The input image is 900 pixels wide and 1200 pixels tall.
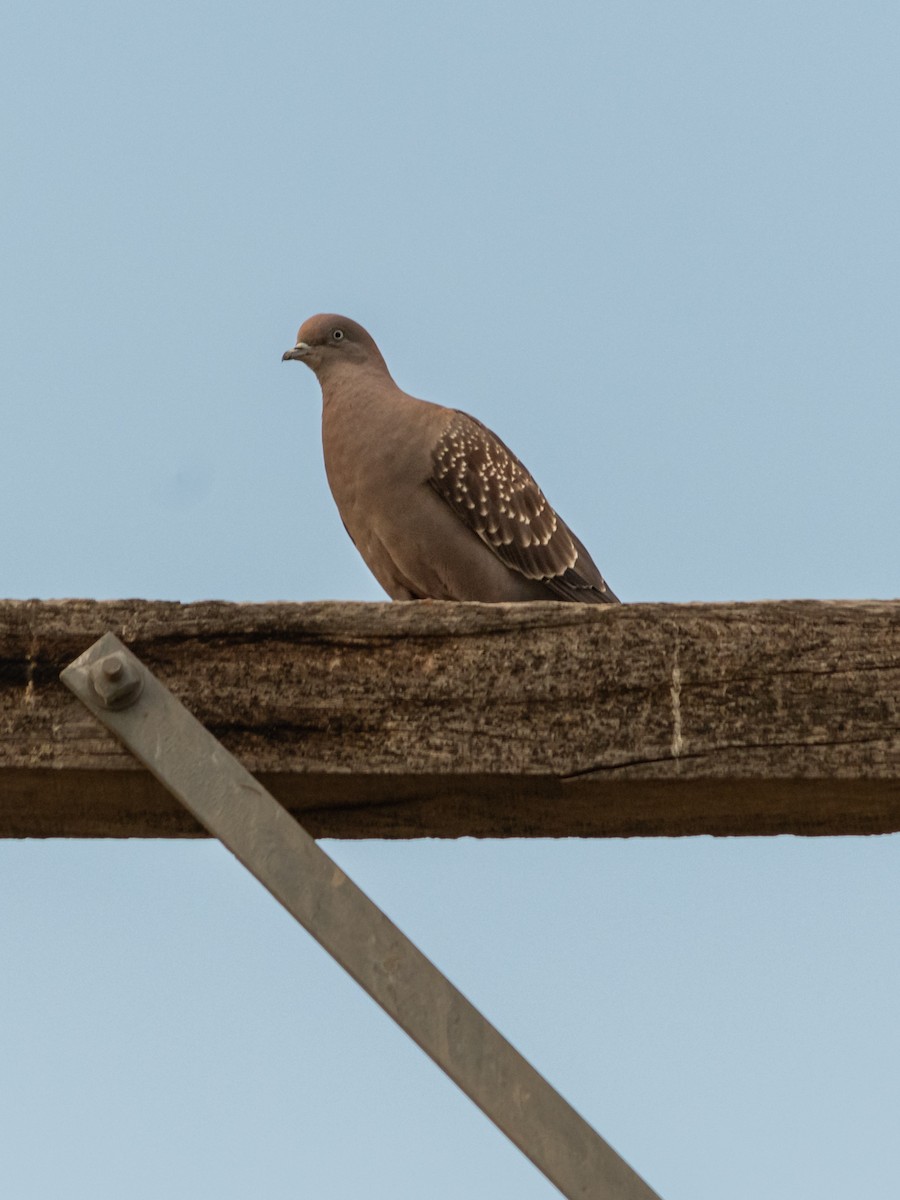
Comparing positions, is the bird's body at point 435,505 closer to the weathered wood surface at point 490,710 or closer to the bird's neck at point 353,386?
the bird's neck at point 353,386

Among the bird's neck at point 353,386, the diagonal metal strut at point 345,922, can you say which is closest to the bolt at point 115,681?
the diagonal metal strut at point 345,922

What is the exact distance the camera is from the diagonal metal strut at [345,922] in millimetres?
1823

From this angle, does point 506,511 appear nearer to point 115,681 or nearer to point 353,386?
point 353,386

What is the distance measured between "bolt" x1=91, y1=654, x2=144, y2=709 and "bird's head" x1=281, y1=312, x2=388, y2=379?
3.12 m

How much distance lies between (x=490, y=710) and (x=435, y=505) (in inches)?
95.7

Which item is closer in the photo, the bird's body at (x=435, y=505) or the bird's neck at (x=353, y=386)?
the bird's body at (x=435, y=505)

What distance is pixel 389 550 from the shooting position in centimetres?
450

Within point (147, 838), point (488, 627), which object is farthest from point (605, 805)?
point (147, 838)

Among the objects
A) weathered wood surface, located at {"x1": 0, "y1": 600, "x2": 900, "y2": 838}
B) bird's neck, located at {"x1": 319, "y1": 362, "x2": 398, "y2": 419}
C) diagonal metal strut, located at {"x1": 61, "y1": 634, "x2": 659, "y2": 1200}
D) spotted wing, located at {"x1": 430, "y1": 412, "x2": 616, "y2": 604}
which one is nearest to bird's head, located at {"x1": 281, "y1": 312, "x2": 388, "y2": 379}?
bird's neck, located at {"x1": 319, "y1": 362, "x2": 398, "y2": 419}

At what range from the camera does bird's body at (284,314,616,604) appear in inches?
178

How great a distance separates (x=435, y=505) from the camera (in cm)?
461

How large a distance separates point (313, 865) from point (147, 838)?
1.47 feet

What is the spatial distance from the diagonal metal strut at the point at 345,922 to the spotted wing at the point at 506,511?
2.57 meters

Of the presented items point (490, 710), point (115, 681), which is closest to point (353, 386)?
point (490, 710)
